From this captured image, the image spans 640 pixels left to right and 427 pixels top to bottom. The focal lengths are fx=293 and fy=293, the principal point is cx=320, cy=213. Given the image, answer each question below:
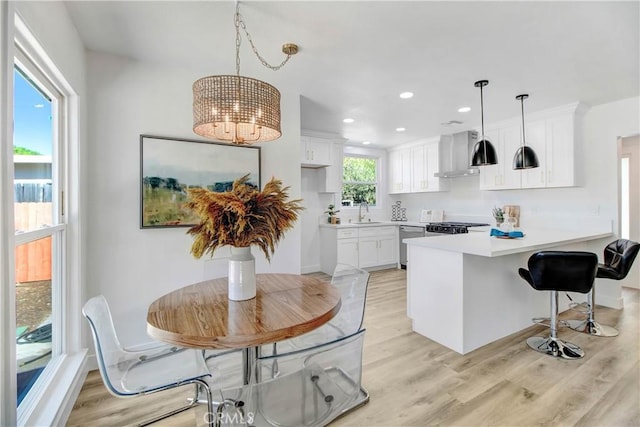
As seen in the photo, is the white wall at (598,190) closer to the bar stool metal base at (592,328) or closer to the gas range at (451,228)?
the gas range at (451,228)

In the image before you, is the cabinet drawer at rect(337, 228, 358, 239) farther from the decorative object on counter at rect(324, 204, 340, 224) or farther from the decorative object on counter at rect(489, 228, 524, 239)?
the decorative object on counter at rect(489, 228, 524, 239)

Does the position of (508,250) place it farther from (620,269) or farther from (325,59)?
(325,59)

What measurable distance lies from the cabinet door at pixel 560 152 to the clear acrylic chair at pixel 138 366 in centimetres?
448

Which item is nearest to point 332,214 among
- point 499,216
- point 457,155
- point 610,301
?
point 457,155

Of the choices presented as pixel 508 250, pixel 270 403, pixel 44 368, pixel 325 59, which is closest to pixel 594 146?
pixel 508 250

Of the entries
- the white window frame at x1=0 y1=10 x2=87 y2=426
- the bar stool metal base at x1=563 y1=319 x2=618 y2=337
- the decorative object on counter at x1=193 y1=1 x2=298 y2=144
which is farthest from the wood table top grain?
the bar stool metal base at x1=563 y1=319 x2=618 y2=337

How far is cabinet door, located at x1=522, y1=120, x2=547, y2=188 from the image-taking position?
3.92 m

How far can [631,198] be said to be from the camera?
4.33 meters

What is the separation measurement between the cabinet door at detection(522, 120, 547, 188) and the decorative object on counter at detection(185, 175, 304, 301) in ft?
13.0

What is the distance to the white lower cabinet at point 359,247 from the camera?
5.08 meters

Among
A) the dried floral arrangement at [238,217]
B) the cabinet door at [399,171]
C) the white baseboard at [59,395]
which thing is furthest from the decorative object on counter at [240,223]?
the cabinet door at [399,171]

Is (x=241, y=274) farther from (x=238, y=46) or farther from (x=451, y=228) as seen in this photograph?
(x=451, y=228)

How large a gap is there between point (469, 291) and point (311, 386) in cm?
167

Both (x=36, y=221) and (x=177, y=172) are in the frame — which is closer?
(x=36, y=221)
